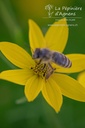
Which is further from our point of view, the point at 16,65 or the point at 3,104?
the point at 3,104

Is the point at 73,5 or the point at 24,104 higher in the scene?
the point at 73,5

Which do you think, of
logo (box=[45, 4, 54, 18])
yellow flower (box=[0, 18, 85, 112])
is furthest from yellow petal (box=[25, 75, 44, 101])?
logo (box=[45, 4, 54, 18])

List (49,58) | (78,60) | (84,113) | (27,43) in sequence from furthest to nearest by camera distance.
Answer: (84,113), (27,43), (78,60), (49,58)

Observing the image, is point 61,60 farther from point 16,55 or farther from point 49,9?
point 49,9

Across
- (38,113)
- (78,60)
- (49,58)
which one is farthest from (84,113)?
(49,58)

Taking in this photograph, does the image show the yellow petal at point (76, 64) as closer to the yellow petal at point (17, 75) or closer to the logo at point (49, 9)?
the yellow petal at point (17, 75)

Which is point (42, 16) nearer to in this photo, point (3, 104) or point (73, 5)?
point (73, 5)
